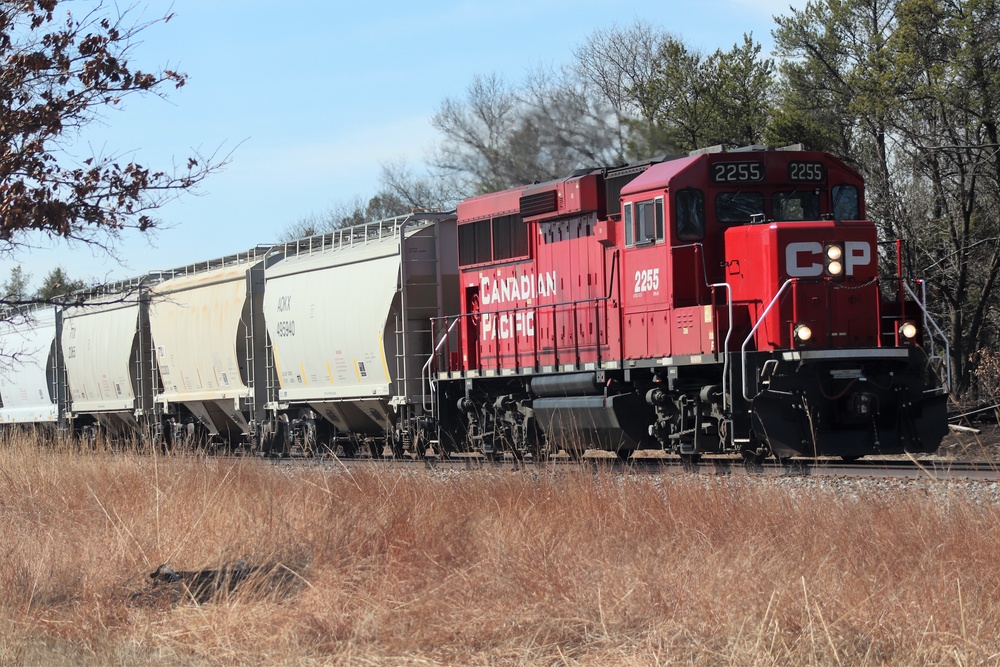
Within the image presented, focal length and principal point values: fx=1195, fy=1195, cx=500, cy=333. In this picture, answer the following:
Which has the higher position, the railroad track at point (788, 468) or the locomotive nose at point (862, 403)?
the locomotive nose at point (862, 403)

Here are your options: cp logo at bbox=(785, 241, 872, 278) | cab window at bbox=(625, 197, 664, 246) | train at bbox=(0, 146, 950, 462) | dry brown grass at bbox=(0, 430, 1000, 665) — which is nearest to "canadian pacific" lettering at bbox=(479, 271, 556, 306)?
train at bbox=(0, 146, 950, 462)

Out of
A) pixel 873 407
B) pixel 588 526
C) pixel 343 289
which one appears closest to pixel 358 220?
pixel 343 289

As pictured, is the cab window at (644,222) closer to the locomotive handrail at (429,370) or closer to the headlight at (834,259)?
the headlight at (834,259)

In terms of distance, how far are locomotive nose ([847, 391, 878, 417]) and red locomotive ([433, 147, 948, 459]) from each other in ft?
0.05

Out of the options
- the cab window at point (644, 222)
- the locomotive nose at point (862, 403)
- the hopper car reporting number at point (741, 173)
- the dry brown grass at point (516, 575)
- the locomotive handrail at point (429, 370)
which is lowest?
the dry brown grass at point (516, 575)

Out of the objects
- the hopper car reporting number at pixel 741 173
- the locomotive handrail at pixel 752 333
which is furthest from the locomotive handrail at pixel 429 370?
the locomotive handrail at pixel 752 333

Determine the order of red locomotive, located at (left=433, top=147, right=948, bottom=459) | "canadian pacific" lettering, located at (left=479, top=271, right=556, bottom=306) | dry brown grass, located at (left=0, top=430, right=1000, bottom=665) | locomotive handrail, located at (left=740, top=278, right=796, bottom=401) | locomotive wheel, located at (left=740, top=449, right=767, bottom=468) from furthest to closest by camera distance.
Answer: "canadian pacific" lettering, located at (left=479, top=271, right=556, bottom=306)
locomotive wheel, located at (left=740, top=449, right=767, bottom=468)
red locomotive, located at (left=433, top=147, right=948, bottom=459)
locomotive handrail, located at (left=740, top=278, right=796, bottom=401)
dry brown grass, located at (left=0, top=430, right=1000, bottom=665)

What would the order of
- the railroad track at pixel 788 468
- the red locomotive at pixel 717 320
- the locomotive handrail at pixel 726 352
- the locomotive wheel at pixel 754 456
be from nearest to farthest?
1. the railroad track at pixel 788 468
2. the locomotive handrail at pixel 726 352
3. the red locomotive at pixel 717 320
4. the locomotive wheel at pixel 754 456

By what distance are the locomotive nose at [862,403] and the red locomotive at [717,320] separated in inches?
0.6

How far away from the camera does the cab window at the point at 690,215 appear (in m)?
13.7

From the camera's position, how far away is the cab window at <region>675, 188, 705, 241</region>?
13719mm

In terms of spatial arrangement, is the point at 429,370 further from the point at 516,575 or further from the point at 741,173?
Answer: the point at 516,575

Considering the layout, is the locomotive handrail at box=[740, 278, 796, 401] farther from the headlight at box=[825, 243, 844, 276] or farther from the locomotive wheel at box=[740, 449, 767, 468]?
the locomotive wheel at box=[740, 449, 767, 468]

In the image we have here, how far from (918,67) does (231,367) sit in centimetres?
1533
